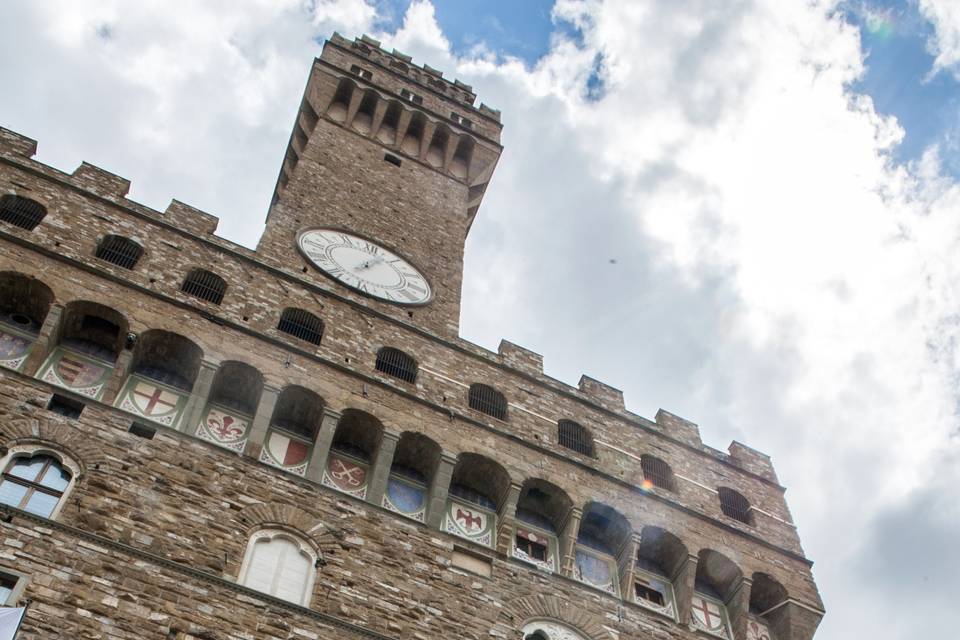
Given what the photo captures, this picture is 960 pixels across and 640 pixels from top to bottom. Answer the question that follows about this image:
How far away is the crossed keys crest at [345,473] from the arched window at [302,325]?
2.34m

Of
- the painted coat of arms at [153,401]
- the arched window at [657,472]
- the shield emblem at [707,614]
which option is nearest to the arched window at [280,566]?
the painted coat of arms at [153,401]

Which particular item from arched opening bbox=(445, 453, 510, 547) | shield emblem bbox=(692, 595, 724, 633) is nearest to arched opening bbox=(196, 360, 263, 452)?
arched opening bbox=(445, 453, 510, 547)

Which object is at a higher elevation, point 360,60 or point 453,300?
point 360,60

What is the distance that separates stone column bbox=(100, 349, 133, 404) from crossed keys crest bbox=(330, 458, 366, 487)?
9.66 feet

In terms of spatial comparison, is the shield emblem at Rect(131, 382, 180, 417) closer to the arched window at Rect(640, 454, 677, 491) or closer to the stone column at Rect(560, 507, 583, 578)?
the stone column at Rect(560, 507, 583, 578)

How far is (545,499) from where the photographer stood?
1495cm

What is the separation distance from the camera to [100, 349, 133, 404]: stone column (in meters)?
12.8

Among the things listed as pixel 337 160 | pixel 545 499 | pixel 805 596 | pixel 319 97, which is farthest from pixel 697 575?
pixel 319 97

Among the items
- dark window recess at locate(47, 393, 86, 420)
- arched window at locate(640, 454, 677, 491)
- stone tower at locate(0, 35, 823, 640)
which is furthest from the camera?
arched window at locate(640, 454, 677, 491)

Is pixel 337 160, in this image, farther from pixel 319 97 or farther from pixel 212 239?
pixel 212 239

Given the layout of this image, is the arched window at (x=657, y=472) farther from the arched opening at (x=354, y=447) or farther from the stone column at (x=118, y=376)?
the stone column at (x=118, y=376)

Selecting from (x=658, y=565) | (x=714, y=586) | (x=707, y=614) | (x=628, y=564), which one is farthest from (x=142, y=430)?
(x=714, y=586)

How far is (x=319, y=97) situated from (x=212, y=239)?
8.87m

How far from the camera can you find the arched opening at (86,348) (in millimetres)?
13047
